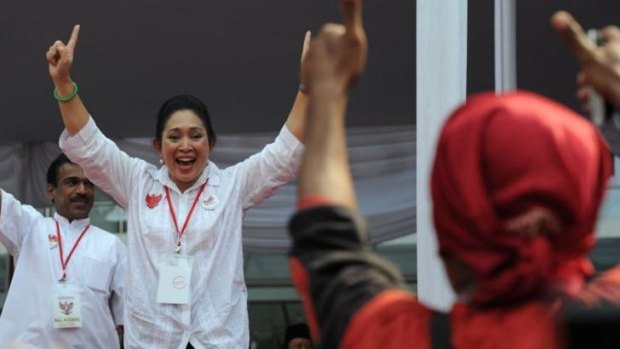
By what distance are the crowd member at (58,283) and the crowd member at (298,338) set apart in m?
2.28

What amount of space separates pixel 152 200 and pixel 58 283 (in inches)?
40.9

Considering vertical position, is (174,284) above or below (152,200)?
below

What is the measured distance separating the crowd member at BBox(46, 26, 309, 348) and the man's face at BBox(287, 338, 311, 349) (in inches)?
129

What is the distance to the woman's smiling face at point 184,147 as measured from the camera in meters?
4.41

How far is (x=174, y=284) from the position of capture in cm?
421

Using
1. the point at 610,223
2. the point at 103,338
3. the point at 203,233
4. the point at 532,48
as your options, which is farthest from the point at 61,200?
the point at 610,223

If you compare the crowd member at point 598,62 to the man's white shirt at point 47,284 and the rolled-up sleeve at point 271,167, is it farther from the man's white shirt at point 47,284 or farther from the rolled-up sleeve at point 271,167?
the man's white shirt at point 47,284

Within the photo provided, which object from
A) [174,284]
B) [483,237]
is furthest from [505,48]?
[483,237]

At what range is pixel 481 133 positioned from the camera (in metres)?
1.29

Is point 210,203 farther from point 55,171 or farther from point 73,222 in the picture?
point 55,171

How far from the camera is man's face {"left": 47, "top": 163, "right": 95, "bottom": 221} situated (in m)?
5.62

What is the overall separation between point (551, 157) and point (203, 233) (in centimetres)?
308

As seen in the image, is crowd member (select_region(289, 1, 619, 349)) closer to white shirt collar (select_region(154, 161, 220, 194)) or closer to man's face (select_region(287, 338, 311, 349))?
white shirt collar (select_region(154, 161, 220, 194))

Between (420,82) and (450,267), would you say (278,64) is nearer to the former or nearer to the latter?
(420,82)
